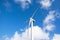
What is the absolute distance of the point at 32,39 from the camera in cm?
5594

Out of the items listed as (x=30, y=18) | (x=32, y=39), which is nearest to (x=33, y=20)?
(x=30, y=18)

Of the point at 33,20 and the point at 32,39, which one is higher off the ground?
the point at 33,20

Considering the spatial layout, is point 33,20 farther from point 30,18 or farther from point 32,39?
point 32,39

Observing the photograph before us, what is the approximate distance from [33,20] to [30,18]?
2.08 metres

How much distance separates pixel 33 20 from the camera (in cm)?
6059

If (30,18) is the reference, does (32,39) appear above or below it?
below

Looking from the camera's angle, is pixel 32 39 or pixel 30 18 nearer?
pixel 32 39

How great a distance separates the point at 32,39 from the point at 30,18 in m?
10.6

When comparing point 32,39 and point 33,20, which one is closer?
point 32,39

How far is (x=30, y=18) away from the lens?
61906 mm

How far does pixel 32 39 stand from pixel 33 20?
9109 mm
